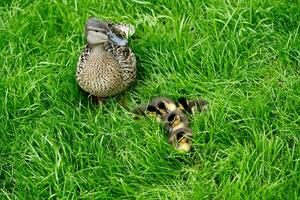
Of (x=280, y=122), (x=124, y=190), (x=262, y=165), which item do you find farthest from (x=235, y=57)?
(x=124, y=190)

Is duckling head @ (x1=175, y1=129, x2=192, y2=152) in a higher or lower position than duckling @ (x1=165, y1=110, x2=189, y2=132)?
lower

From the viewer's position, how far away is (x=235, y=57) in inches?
167

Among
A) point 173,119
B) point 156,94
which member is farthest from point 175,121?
point 156,94

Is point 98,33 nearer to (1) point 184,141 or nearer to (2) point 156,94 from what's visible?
(2) point 156,94

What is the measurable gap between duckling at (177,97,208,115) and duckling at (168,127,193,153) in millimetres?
176

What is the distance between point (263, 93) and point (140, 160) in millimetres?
831

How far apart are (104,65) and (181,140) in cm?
68

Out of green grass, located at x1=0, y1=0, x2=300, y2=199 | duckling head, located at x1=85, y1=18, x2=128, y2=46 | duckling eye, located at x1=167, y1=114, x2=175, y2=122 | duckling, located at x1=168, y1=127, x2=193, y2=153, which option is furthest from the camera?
duckling head, located at x1=85, y1=18, x2=128, y2=46

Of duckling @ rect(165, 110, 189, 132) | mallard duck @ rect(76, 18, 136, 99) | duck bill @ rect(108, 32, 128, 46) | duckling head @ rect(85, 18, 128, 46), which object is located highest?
duckling head @ rect(85, 18, 128, 46)

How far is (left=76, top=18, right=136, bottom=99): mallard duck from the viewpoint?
4109 millimetres

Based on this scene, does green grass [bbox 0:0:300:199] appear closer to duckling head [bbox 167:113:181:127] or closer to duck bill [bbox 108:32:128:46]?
duckling head [bbox 167:113:181:127]

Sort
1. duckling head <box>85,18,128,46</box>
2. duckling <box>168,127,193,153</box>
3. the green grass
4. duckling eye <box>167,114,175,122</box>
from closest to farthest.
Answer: the green grass
duckling <box>168,127,193,153</box>
duckling eye <box>167,114,175,122</box>
duckling head <box>85,18,128,46</box>

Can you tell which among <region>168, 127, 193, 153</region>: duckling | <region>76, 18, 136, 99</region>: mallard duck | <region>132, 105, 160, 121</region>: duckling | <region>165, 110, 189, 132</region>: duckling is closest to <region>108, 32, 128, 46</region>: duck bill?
<region>76, 18, 136, 99</region>: mallard duck

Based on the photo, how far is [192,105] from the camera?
4012 millimetres
